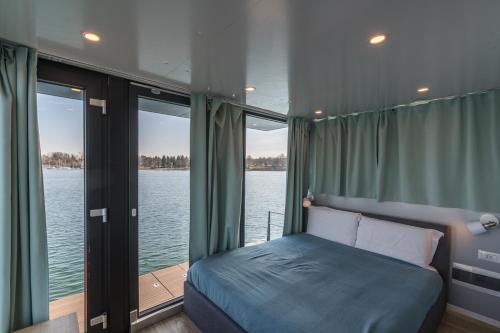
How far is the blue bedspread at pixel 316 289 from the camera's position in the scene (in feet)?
4.83

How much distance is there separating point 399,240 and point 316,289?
4.58ft

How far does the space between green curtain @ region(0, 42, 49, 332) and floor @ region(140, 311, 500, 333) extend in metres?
1.00

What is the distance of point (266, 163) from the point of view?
3494 millimetres

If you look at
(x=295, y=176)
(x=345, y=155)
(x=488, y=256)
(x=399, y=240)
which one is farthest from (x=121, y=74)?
(x=488, y=256)

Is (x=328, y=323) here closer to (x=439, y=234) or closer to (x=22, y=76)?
(x=439, y=234)

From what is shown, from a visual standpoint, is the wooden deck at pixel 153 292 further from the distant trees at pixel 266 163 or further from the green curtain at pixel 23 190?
the distant trees at pixel 266 163

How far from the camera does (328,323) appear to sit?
1420 mm

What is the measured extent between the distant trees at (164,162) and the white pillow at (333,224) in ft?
6.99

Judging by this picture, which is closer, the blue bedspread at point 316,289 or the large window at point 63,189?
the blue bedspread at point 316,289

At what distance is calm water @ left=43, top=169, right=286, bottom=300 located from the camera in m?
1.79

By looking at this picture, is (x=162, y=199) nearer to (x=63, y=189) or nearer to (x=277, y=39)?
(x=63, y=189)

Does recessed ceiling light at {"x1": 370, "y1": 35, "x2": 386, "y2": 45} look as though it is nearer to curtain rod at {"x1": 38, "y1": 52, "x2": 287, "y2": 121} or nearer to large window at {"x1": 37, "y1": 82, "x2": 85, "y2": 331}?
curtain rod at {"x1": 38, "y1": 52, "x2": 287, "y2": 121}

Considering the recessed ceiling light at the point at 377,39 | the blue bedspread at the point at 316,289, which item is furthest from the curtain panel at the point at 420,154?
the recessed ceiling light at the point at 377,39

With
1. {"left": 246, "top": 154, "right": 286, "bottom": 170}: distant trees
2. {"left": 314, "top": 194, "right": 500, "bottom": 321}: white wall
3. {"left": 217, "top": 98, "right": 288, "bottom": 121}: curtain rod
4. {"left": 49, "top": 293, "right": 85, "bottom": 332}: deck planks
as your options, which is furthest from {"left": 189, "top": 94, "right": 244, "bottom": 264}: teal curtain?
{"left": 314, "top": 194, "right": 500, "bottom": 321}: white wall
